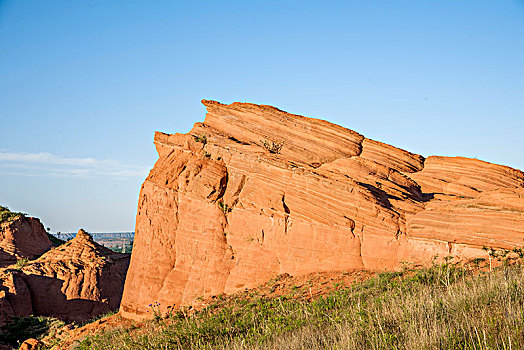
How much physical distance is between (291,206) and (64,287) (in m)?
19.5

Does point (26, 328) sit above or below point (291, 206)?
below

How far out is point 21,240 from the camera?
116 ft

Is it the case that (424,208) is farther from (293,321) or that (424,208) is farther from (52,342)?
(52,342)

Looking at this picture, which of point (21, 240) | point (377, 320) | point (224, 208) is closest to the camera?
point (377, 320)

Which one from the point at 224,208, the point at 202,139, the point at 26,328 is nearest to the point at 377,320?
the point at 224,208

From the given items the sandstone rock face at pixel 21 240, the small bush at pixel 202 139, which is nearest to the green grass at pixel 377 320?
the small bush at pixel 202 139

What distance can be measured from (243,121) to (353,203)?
5329 millimetres

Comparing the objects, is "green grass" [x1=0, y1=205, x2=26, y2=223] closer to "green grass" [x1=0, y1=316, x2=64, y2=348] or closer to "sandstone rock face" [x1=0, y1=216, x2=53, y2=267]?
"sandstone rock face" [x1=0, y1=216, x2=53, y2=267]

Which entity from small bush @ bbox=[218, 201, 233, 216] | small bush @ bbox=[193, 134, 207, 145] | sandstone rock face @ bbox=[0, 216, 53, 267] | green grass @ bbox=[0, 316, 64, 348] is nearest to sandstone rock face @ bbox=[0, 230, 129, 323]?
green grass @ bbox=[0, 316, 64, 348]

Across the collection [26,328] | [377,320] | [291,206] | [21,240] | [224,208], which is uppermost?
[291,206]

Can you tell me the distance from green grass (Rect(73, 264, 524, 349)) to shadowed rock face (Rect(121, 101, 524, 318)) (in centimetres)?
127

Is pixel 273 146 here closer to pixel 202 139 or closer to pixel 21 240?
pixel 202 139

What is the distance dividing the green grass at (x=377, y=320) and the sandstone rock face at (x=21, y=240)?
1002 inches

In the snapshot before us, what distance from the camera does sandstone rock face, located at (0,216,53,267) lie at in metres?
33.5
